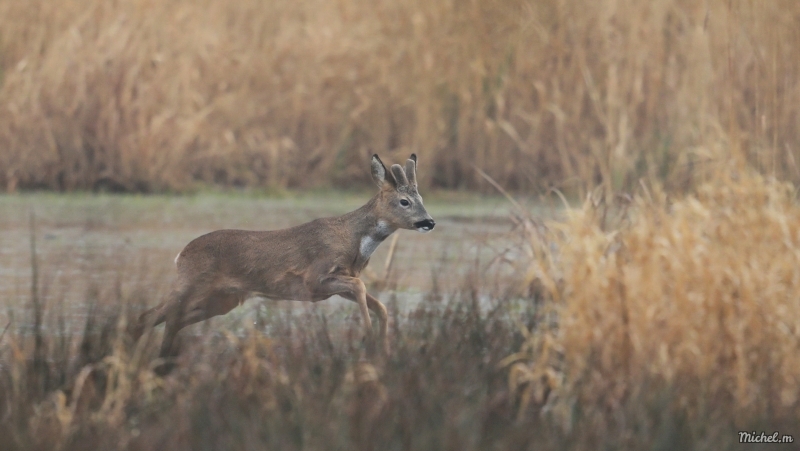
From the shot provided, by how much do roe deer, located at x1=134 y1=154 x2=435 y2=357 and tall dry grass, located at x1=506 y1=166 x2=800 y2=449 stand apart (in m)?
1.26

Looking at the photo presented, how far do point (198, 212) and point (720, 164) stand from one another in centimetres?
529

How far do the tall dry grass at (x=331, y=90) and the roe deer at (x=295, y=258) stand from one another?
4.19 m

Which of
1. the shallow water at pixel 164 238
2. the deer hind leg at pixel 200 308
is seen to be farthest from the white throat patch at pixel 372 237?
the deer hind leg at pixel 200 308

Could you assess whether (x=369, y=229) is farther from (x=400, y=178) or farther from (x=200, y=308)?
(x=200, y=308)

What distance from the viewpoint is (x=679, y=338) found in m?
5.21

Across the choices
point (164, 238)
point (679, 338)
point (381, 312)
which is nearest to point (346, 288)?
point (381, 312)

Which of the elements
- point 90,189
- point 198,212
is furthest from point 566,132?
point 90,189

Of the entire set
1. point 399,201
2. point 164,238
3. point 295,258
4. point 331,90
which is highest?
point 331,90

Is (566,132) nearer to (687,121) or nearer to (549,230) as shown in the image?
(687,121)

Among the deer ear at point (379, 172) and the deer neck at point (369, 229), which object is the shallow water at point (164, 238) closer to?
the deer neck at point (369, 229)

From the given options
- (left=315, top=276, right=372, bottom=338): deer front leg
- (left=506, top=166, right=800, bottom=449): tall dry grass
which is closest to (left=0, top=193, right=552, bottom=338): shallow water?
(left=315, top=276, right=372, bottom=338): deer front leg

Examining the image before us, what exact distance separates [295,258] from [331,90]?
6.30 m

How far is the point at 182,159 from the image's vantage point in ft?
40.4

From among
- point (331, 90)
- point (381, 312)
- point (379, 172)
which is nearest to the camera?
point (381, 312)
